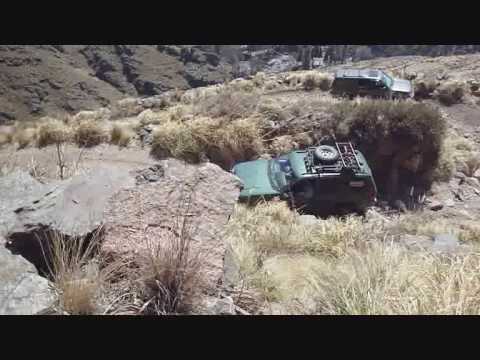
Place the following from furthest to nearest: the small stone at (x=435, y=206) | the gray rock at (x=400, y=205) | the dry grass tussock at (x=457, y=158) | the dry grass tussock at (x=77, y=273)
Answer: the dry grass tussock at (x=457, y=158), the small stone at (x=435, y=206), the gray rock at (x=400, y=205), the dry grass tussock at (x=77, y=273)

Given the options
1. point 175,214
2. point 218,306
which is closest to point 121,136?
point 175,214

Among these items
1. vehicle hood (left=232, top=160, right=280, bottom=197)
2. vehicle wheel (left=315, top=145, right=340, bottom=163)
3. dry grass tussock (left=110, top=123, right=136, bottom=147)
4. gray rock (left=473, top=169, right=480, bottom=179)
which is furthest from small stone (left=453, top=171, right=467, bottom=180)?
dry grass tussock (left=110, top=123, right=136, bottom=147)

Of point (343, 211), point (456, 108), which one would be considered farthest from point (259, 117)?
point (456, 108)

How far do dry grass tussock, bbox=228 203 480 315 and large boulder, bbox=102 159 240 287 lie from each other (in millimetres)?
502

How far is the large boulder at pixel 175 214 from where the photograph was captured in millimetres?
3803

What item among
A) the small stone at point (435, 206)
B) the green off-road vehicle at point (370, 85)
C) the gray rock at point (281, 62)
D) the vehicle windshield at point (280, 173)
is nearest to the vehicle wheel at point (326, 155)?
the vehicle windshield at point (280, 173)

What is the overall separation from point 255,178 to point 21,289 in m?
7.32

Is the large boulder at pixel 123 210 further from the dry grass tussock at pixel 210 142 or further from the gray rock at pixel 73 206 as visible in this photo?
the dry grass tussock at pixel 210 142

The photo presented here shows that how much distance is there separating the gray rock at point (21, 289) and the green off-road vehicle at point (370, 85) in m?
17.1

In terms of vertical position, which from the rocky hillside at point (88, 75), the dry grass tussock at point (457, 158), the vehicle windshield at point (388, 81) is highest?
the vehicle windshield at point (388, 81)

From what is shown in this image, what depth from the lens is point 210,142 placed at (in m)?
12.8

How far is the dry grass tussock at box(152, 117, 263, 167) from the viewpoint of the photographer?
41.9ft

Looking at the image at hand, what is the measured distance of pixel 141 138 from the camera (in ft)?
47.2

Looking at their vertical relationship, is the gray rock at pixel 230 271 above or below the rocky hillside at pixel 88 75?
above
